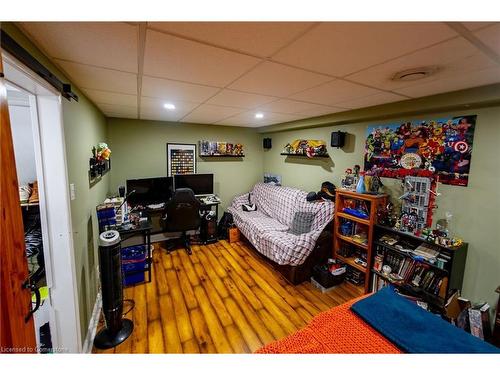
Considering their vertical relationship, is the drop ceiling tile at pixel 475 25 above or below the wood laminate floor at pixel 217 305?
above

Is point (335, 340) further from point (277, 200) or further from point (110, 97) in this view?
point (277, 200)

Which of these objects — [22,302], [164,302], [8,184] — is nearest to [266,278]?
[164,302]

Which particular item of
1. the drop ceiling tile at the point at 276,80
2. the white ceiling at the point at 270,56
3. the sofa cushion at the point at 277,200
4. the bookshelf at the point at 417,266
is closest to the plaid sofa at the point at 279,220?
the sofa cushion at the point at 277,200

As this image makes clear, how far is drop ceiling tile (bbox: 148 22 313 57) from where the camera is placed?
34.6 inches

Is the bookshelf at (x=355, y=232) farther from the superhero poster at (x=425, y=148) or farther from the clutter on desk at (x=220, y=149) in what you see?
the clutter on desk at (x=220, y=149)

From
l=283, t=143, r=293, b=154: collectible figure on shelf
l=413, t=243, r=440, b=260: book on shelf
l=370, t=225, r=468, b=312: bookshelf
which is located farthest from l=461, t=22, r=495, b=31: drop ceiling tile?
l=283, t=143, r=293, b=154: collectible figure on shelf

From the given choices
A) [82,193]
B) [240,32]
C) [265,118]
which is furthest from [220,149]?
[240,32]

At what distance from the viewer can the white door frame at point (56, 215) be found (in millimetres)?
1370

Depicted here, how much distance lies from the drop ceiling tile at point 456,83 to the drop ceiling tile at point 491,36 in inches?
17.3

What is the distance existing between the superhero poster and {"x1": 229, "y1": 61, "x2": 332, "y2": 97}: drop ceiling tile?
4.68ft

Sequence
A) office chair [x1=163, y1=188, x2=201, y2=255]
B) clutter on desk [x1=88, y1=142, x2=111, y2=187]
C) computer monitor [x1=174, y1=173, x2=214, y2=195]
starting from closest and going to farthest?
clutter on desk [x1=88, y1=142, x2=111, y2=187] < office chair [x1=163, y1=188, x2=201, y2=255] < computer monitor [x1=174, y1=173, x2=214, y2=195]

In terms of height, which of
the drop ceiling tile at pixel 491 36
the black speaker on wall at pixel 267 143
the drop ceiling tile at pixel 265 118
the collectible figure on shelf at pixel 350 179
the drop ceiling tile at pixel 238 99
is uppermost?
the drop ceiling tile at pixel 265 118

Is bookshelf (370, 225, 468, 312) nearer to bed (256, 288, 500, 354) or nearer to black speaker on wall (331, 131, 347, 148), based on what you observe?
bed (256, 288, 500, 354)

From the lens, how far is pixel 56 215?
1.47m
